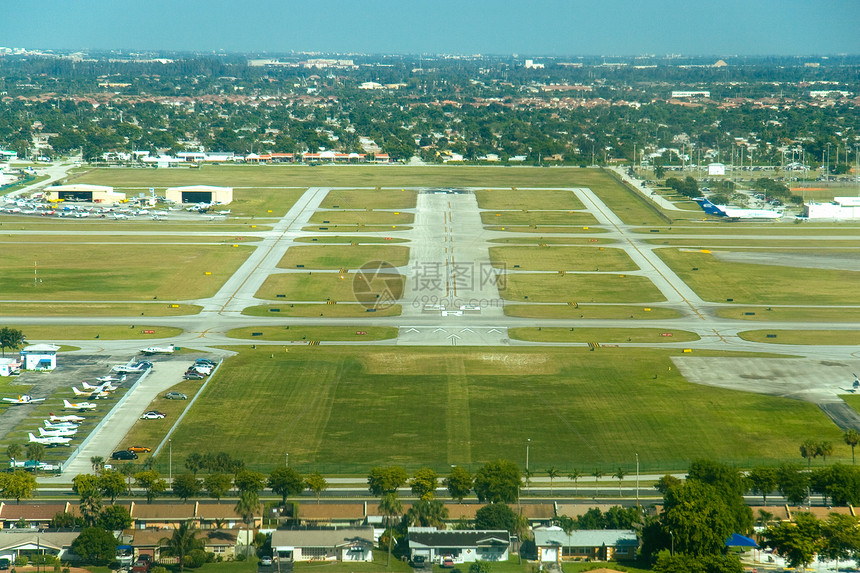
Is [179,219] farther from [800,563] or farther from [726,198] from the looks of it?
[800,563]

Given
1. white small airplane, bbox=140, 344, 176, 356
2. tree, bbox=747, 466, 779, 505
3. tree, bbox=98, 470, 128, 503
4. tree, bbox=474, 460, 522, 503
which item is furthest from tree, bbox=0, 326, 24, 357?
tree, bbox=747, 466, 779, 505

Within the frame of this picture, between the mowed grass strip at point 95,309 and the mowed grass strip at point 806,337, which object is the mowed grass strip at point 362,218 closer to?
the mowed grass strip at point 95,309

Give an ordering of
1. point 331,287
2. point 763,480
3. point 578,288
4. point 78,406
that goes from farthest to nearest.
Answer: point 578,288, point 331,287, point 78,406, point 763,480

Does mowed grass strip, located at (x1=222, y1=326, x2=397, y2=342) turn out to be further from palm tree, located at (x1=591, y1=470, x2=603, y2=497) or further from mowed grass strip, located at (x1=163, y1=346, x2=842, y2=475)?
palm tree, located at (x1=591, y1=470, x2=603, y2=497)

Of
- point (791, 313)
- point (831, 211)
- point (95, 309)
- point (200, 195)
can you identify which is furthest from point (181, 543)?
point (831, 211)

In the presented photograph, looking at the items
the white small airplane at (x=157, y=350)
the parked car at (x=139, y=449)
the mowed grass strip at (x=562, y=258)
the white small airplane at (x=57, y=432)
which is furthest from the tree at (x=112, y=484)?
the mowed grass strip at (x=562, y=258)

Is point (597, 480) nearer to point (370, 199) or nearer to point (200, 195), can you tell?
point (370, 199)
